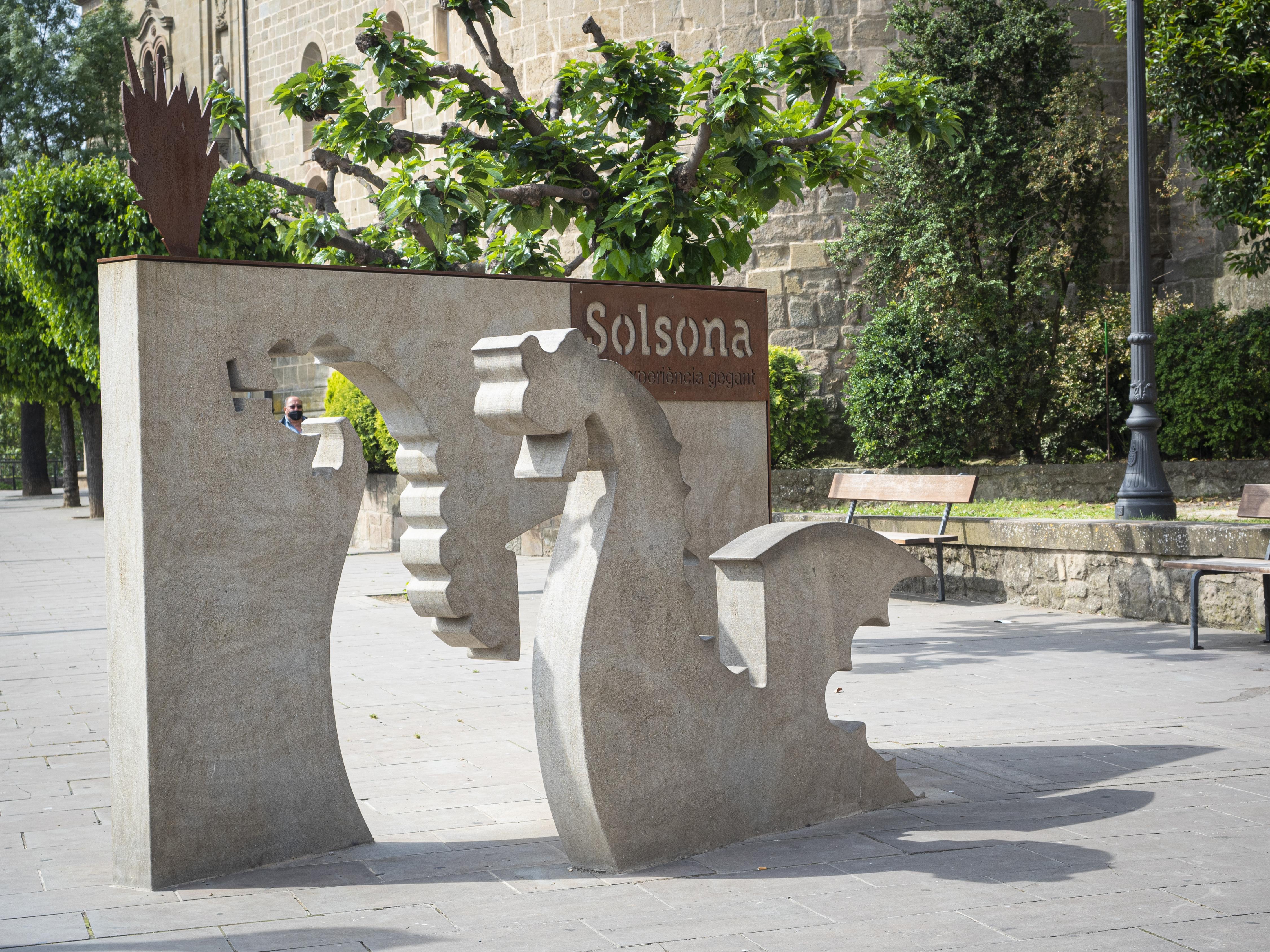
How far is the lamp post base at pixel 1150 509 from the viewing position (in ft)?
35.2

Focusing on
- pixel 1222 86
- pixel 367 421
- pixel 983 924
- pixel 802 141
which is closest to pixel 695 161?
pixel 802 141

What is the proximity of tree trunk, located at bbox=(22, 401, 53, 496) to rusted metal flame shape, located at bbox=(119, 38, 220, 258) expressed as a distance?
121 feet

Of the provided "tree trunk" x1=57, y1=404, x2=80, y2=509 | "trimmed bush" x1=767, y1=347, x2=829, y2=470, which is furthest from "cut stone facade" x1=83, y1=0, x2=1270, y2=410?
"tree trunk" x1=57, y1=404, x2=80, y2=509

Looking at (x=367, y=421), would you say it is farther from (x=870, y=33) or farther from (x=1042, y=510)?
(x=1042, y=510)

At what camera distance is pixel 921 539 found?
37.5 ft

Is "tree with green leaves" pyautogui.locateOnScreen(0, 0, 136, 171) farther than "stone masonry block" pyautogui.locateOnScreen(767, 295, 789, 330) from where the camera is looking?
Yes

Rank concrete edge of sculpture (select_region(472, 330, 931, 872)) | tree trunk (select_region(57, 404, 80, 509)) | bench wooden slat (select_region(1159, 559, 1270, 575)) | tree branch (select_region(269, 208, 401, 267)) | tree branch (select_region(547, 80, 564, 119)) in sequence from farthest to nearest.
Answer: tree trunk (select_region(57, 404, 80, 509))
tree branch (select_region(547, 80, 564, 119))
tree branch (select_region(269, 208, 401, 267))
bench wooden slat (select_region(1159, 559, 1270, 575))
concrete edge of sculpture (select_region(472, 330, 931, 872))

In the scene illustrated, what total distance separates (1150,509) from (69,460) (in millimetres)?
27258

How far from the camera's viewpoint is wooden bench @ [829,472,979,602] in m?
11.5

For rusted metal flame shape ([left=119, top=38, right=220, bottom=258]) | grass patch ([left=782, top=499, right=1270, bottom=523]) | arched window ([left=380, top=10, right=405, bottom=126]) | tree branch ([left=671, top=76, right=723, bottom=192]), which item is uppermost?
arched window ([left=380, top=10, right=405, bottom=126])

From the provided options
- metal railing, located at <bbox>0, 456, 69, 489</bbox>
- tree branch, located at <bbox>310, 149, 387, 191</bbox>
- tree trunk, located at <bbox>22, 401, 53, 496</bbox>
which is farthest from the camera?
metal railing, located at <bbox>0, 456, 69, 489</bbox>

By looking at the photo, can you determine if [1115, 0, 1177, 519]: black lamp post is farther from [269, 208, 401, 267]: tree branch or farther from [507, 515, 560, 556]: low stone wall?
[507, 515, 560, 556]: low stone wall

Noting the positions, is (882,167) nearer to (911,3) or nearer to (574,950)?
(911,3)

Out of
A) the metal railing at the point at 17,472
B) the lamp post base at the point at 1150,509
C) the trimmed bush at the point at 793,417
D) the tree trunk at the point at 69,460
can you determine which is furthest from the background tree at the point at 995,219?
the metal railing at the point at 17,472
